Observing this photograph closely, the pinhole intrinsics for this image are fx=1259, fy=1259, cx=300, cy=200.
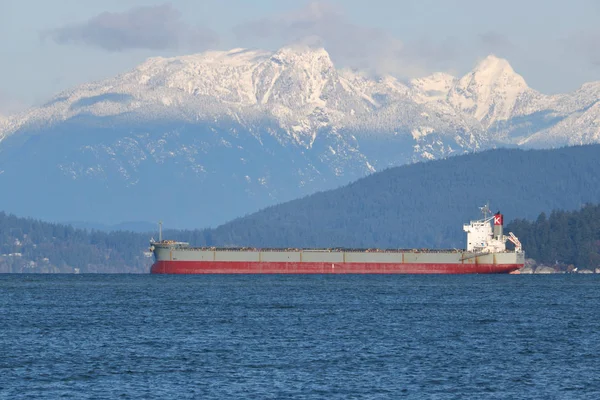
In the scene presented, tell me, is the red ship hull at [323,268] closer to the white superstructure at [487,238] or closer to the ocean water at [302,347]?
the white superstructure at [487,238]

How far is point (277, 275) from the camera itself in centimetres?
18438

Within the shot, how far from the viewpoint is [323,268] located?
180125 mm

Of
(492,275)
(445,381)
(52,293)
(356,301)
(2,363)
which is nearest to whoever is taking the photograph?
(445,381)

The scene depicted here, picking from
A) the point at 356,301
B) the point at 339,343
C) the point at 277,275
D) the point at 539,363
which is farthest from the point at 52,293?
the point at 539,363

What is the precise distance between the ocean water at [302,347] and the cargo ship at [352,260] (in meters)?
55.9

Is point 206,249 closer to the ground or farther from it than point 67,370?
farther from it

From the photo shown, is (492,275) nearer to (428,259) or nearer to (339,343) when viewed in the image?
(428,259)

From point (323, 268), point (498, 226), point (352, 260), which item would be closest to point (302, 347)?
point (352, 260)

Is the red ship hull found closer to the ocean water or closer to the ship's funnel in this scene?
the ship's funnel

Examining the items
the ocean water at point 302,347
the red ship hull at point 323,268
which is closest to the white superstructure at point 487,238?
the red ship hull at point 323,268

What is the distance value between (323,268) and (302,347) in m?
107

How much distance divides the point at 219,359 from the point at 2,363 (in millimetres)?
11436

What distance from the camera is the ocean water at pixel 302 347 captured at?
59156 mm

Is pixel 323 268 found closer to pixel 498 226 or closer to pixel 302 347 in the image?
pixel 498 226
